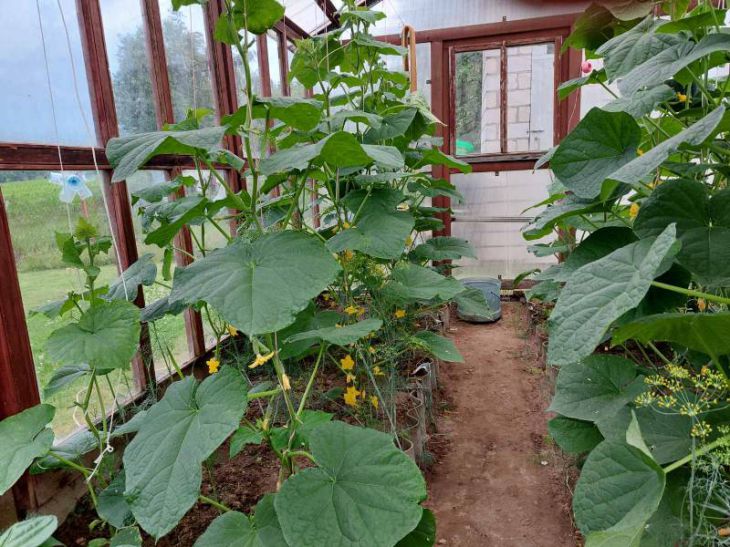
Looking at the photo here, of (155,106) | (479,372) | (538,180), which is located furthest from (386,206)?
(538,180)

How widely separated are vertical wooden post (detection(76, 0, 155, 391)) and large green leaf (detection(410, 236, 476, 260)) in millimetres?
1150

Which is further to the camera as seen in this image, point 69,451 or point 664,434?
point 69,451

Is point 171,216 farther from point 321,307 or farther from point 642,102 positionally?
point 321,307

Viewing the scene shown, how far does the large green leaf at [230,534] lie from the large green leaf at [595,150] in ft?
2.71

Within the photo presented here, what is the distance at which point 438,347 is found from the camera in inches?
61.6

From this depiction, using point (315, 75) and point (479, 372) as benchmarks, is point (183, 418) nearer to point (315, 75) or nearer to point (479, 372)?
point (315, 75)

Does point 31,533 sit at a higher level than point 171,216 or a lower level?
lower

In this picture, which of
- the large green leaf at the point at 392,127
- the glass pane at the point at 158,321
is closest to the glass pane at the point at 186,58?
the glass pane at the point at 158,321

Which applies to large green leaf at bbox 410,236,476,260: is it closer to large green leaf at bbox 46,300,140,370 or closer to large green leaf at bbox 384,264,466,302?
large green leaf at bbox 384,264,466,302

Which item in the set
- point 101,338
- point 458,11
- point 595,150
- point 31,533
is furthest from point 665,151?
point 458,11

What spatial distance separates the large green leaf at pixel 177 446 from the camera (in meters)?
0.70

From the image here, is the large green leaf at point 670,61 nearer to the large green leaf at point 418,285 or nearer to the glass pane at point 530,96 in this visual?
the large green leaf at point 418,285

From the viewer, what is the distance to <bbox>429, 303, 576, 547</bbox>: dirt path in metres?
1.44

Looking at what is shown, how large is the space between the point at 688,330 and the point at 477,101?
130 inches
